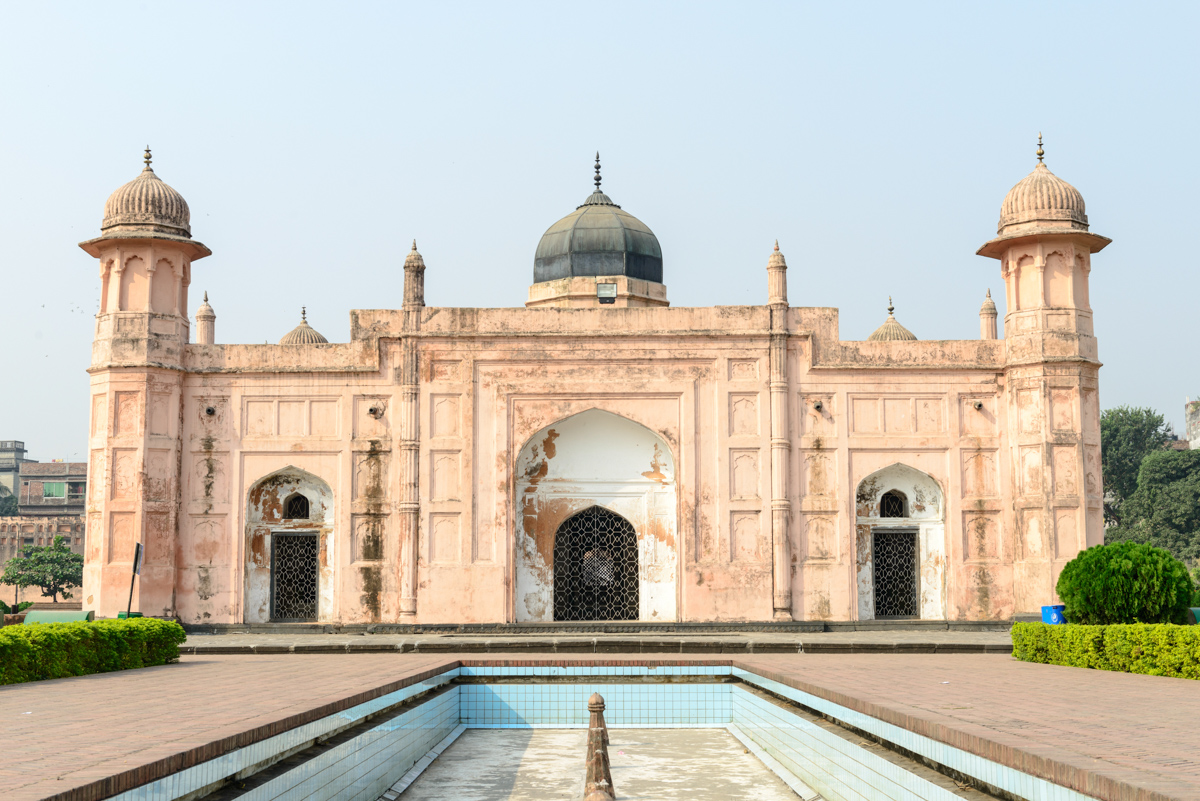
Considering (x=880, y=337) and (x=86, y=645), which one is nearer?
(x=86, y=645)

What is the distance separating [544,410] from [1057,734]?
1247 centimetres

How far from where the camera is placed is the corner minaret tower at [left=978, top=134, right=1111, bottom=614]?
16.7 m

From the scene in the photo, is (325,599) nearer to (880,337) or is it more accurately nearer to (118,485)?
(118,485)

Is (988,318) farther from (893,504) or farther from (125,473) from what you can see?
(125,473)

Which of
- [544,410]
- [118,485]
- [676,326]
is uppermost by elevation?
[676,326]

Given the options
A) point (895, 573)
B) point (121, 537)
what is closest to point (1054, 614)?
point (895, 573)

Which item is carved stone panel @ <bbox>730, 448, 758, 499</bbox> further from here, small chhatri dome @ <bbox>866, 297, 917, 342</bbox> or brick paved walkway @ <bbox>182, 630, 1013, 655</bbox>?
small chhatri dome @ <bbox>866, 297, 917, 342</bbox>

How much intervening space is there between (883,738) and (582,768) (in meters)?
2.72

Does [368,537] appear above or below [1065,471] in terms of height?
below

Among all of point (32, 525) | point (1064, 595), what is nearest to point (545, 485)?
point (1064, 595)

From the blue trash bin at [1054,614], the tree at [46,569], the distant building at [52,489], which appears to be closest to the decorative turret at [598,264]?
the blue trash bin at [1054,614]

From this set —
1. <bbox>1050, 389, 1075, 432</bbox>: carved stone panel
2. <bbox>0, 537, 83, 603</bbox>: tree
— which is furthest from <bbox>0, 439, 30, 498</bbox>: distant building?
<bbox>1050, 389, 1075, 432</bbox>: carved stone panel

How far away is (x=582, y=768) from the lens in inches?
325

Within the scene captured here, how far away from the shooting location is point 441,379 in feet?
57.3
